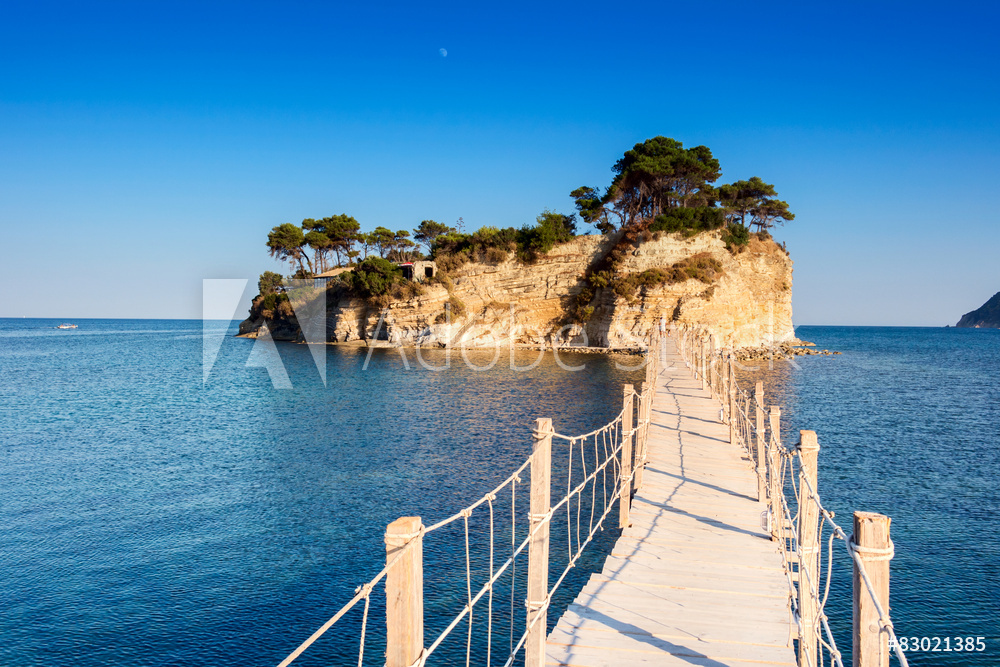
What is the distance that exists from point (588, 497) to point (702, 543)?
660 centimetres

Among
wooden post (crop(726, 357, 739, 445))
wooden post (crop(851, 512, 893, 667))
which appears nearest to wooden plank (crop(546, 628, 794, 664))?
wooden post (crop(851, 512, 893, 667))

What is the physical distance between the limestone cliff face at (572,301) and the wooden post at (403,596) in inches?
1673

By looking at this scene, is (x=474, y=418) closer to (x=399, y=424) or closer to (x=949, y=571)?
(x=399, y=424)

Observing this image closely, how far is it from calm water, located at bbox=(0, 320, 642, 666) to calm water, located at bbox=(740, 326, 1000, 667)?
434 cm

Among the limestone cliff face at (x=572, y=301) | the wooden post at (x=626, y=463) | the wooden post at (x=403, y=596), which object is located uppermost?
the limestone cliff face at (x=572, y=301)

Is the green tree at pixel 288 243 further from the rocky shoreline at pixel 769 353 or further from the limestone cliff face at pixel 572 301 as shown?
the rocky shoreline at pixel 769 353

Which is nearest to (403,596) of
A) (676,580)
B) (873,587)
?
(873,587)

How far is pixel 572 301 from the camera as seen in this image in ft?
162

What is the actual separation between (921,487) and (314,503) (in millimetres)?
12776

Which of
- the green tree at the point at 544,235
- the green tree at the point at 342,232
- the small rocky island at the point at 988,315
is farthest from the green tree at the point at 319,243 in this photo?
the small rocky island at the point at 988,315

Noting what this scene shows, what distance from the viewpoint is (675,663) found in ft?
13.1

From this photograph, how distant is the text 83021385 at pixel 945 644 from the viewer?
735cm

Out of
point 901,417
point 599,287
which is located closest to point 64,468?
point 901,417

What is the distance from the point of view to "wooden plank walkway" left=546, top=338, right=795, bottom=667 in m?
4.16
